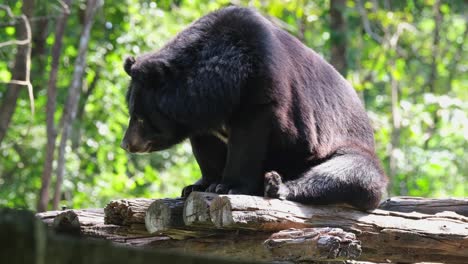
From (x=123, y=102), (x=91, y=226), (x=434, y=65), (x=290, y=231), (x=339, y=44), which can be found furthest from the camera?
(x=434, y=65)

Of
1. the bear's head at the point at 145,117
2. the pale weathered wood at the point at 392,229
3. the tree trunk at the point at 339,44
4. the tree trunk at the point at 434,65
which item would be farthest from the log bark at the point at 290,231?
the tree trunk at the point at 434,65

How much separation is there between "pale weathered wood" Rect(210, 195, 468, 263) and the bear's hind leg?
76 millimetres

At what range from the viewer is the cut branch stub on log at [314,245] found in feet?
11.1

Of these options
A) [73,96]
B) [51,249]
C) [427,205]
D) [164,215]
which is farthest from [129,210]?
[73,96]

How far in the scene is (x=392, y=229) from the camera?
4234 mm

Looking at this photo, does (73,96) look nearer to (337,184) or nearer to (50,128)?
(50,128)

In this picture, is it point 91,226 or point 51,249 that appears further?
point 91,226

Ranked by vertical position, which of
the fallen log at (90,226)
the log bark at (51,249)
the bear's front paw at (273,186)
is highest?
the bear's front paw at (273,186)

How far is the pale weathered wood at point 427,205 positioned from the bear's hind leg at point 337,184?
1.03 ft

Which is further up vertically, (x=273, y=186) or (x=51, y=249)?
(x=273, y=186)

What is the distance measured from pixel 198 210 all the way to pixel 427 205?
1852mm

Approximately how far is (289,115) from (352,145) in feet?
2.08

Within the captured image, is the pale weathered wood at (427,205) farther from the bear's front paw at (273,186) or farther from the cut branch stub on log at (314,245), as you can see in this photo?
the cut branch stub on log at (314,245)

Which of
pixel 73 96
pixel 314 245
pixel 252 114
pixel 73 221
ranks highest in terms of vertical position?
pixel 73 96
